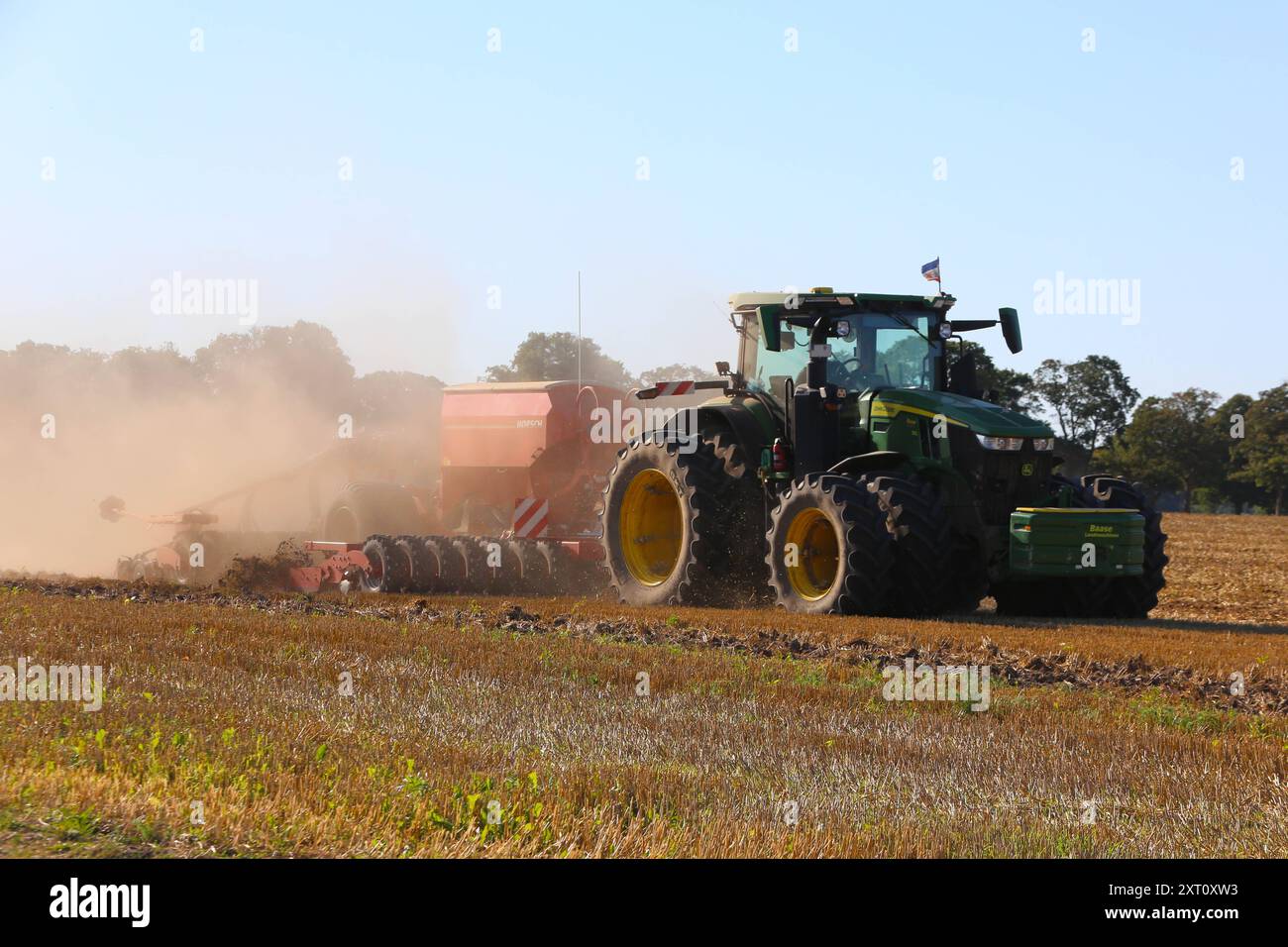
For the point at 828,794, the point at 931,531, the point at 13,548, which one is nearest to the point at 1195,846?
the point at 828,794

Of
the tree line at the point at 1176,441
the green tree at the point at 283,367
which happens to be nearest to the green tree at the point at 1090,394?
the tree line at the point at 1176,441

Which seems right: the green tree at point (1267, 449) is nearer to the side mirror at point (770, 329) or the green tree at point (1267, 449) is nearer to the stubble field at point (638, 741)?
the side mirror at point (770, 329)

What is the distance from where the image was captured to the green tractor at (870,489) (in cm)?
1230

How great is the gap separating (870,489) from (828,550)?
103 centimetres

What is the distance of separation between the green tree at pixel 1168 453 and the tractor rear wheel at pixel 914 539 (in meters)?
54.2

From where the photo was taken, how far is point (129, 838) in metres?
4.44

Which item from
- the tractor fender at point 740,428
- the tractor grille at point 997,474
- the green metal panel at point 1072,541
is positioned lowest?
the green metal panel at point 1072,541
